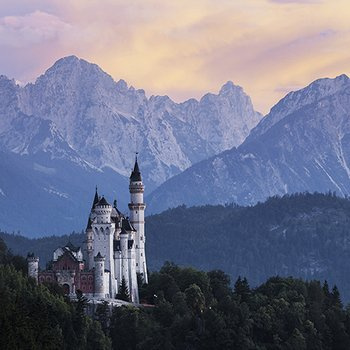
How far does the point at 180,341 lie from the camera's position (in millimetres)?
196375

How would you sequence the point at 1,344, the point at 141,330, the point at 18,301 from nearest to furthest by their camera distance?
the point at 1,344, the point at 18,301, the point at 141,330

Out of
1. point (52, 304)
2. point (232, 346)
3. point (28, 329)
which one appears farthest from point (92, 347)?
point (28, 329)

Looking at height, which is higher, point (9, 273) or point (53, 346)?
point (9, 273)

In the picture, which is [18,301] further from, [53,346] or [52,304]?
[53,346]

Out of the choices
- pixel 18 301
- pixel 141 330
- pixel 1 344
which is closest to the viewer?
pixel 1 344

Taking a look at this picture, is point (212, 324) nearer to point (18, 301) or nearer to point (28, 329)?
point (18, 301)

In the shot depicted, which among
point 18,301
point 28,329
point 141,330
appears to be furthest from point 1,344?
point 141,330

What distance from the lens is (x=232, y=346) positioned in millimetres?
197750

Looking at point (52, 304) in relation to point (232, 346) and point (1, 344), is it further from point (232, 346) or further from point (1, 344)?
point (1, 344)

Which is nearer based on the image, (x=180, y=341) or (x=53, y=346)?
(x=53, y=346)

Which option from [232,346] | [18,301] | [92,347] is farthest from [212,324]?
[18,301]

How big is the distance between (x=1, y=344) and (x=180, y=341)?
1990 inches

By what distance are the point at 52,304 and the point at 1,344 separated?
38.2m

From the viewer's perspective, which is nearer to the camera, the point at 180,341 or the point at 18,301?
the point at 18,301
